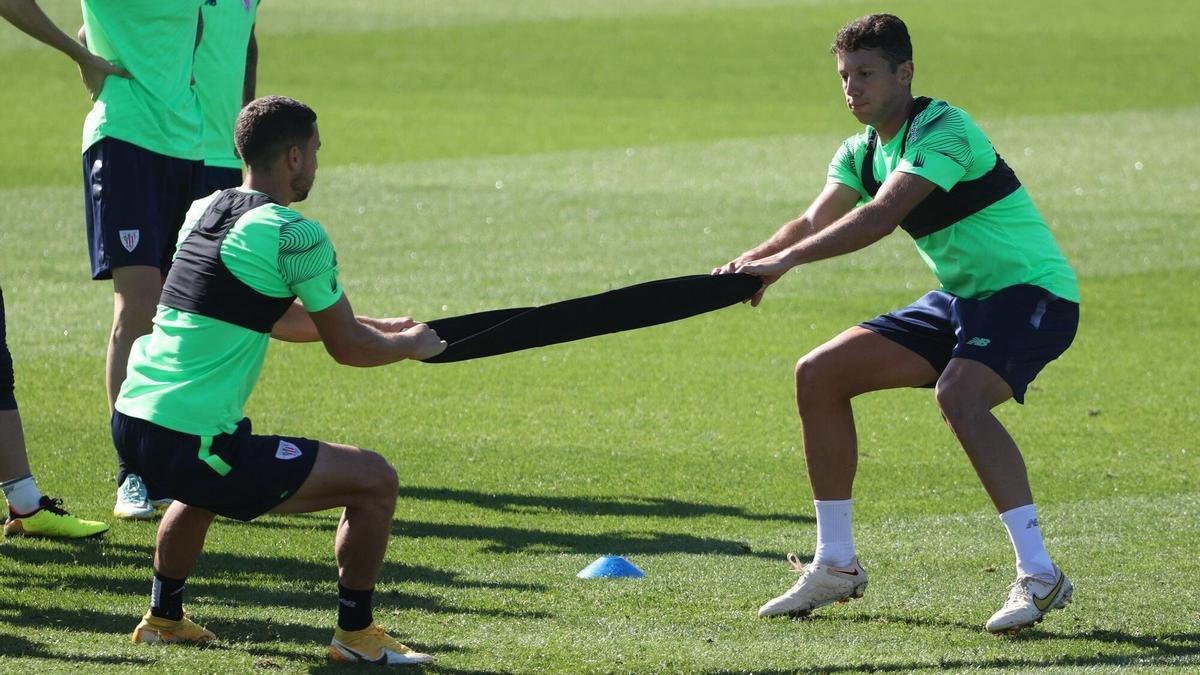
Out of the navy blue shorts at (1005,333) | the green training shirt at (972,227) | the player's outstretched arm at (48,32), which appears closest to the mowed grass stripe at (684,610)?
the navy blue shorts at (1005,333)

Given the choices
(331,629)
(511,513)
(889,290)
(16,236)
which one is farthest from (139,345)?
(16,236)

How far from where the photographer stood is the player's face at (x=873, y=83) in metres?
6.37

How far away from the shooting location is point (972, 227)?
641cm

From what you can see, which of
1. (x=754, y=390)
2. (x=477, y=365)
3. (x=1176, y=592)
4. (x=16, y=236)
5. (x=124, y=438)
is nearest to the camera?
(x=124, y=438)

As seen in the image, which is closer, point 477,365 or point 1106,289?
point 477,365

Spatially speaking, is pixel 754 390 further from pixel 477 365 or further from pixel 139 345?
pixel 139 345

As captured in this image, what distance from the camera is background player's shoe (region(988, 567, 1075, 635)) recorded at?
6.07 metres

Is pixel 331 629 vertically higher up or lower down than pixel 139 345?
lower down

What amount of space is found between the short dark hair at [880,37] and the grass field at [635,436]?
2.09 m

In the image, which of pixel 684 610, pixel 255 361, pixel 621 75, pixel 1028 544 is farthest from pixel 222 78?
pixel 621 75

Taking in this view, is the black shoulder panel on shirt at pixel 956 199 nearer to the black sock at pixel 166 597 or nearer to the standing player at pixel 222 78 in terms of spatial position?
the black sock at pixel 166 597

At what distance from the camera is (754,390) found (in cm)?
1117

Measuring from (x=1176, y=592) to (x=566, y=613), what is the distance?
2417 millimetres

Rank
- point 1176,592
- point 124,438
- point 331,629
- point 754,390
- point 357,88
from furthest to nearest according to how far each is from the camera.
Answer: point 357,88 → point 754,390 → point 1176,592 → point 331,629 → point 124,438
